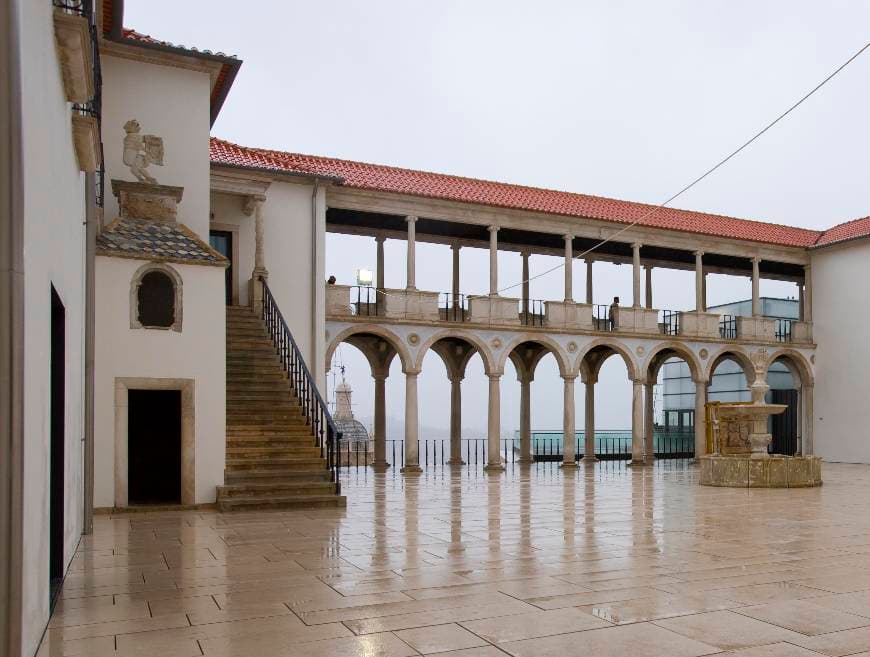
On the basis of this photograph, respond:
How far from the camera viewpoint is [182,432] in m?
11.4

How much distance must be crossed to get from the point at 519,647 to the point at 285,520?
20.0ft

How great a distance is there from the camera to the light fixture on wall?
21438 millimetres

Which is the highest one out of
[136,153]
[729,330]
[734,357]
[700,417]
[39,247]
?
[136,153]

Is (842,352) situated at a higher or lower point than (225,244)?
lower

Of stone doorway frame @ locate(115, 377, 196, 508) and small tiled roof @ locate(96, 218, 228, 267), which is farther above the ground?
small tiled roof @ locate(96, 218, 228, 267)

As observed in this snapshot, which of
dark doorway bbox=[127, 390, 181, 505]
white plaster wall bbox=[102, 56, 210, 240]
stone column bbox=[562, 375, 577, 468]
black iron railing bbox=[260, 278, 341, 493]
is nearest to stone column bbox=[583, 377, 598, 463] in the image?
stone column bbox=[562, 375, 577, 468]

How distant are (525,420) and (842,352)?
1055 centimetres

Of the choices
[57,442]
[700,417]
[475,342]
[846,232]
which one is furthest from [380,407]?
[57,442]

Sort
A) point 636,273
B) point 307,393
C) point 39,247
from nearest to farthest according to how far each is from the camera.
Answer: point 39,247
point 307,393
point 636,273

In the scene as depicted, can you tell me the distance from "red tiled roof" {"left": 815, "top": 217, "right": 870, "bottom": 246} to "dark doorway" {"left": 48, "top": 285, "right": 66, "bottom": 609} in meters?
25.6

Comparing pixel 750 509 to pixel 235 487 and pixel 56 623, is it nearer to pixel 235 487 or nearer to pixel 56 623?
pixel 235 487

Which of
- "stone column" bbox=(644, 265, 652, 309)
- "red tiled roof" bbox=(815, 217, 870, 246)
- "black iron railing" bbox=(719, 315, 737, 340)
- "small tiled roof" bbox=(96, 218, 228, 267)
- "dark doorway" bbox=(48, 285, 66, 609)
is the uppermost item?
"red tiled roof" bbox=(815, 217, 870, 246)

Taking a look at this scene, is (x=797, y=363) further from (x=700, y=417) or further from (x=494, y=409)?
(x=494, y=409)

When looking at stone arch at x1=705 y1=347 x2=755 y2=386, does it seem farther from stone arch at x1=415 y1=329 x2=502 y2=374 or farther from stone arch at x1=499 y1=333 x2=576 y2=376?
stone arch at x1=415 y1=329 x2=502 y2=374
